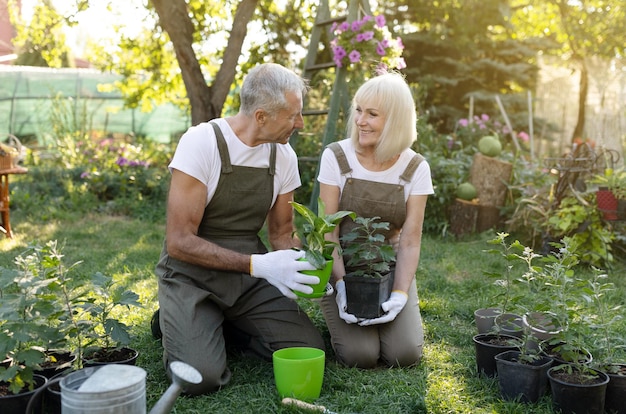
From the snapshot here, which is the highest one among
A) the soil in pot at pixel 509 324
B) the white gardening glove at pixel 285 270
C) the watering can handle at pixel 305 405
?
the white gardening glove at pixel 285 270

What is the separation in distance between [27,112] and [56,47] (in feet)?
16.0

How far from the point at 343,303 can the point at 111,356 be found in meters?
0.91

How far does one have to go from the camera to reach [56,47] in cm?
637

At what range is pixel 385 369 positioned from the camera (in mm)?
2623

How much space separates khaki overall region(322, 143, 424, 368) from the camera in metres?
2.60

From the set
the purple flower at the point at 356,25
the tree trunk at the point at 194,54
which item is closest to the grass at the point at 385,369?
the tree trunk at the point at 194,54

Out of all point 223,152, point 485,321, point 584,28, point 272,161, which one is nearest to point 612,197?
point 485,321

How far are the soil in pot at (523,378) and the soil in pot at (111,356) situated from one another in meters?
1.27

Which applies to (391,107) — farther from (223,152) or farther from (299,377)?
(299,377)

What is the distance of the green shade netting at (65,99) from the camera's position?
34.6ft

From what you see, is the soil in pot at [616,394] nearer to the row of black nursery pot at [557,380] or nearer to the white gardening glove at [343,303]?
the row of black nursery pot at [557,380]

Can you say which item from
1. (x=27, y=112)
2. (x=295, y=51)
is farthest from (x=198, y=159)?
(x=27, y=112)

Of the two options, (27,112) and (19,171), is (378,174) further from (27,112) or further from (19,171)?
(27,112)

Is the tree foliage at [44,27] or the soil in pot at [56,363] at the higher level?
the tree foliage at [44,27]
